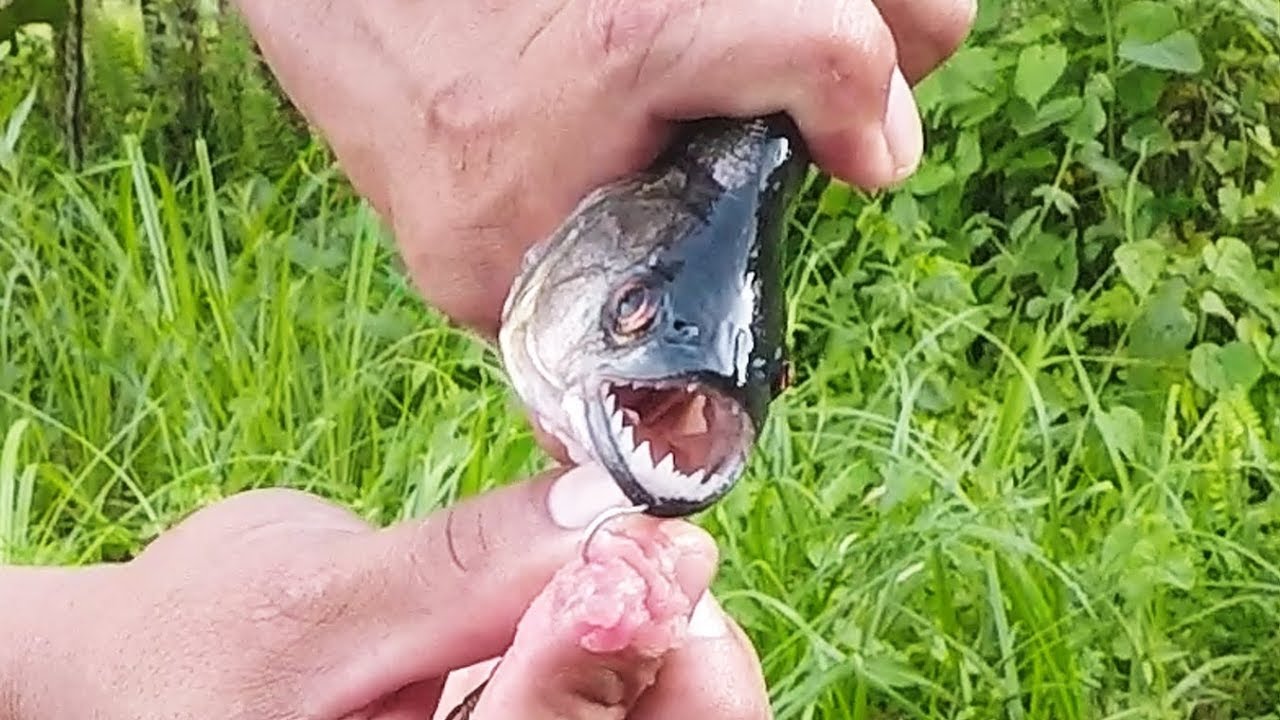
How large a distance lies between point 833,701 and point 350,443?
718 mm

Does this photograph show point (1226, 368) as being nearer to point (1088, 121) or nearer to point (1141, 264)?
point (1141, 264)

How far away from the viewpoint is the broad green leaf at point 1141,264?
2.99m

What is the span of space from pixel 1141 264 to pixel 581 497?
1831mm

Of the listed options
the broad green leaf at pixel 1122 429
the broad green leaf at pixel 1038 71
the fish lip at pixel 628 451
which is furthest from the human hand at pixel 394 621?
the broad green leaf at pixel 1038 71

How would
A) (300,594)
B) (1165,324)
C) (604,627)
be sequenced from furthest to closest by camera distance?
(1165,324) → (300,594) → (604,627)

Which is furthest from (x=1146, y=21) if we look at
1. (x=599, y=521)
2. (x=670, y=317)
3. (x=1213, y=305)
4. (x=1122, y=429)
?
(x=670, y=317)

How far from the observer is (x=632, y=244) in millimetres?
1169

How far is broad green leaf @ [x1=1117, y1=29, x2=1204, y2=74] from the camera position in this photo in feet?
10.4

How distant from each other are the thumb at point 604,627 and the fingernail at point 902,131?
21 cm

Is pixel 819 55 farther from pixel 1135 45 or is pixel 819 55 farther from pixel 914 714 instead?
pixel 1135 45

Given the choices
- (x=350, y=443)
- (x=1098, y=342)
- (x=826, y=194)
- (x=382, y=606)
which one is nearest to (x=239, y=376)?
(x=350, y=443)

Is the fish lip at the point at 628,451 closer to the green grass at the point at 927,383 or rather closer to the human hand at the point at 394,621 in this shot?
the human hand at the point at 394,621

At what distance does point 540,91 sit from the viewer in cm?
124

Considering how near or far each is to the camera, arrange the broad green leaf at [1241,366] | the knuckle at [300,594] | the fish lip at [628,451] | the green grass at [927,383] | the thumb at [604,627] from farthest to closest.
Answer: the broad green leaf at [1241,366] → the green grass at [927,383] → the knuckle at [300,594] → the thumb at [604,627] → the fish lip at [628,451]
